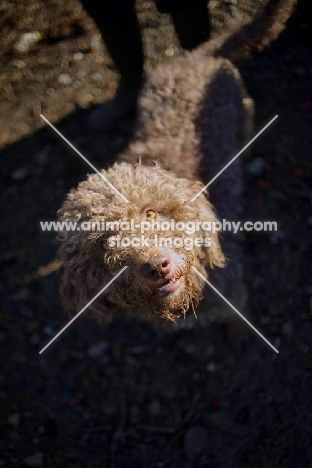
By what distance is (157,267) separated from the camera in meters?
1.84

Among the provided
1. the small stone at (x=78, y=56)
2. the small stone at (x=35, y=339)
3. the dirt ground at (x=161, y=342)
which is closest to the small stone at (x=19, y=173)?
the dirt ground at (x=161, y=342)

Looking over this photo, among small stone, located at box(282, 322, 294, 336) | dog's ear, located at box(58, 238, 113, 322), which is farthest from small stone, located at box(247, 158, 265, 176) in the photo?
dog's ear, located at box(58, 238, 113, 322)

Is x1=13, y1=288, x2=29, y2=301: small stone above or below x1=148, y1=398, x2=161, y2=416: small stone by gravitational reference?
above

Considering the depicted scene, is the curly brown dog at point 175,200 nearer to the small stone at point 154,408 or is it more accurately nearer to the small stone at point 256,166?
→ the small stone at point 256,166

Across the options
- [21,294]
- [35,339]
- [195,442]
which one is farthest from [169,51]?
[195,442]

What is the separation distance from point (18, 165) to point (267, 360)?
2428mm

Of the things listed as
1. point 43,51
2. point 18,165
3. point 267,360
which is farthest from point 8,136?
point 267,360

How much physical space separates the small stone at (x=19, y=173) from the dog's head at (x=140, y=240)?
1439 millimetres

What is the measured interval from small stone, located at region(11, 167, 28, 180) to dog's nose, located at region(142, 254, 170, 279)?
212 cm

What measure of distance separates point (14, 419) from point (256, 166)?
2422mm

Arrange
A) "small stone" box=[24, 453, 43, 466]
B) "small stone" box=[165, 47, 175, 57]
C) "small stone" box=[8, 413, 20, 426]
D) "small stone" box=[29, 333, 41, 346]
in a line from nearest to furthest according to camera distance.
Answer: "small stone" box=[24, 453, 43, 466] < "small stone" box=[8, 413, 20, 426] < "small stone" box=[29, 333, 41, 346] < "small stone" box=[165, 47, 175, 57]

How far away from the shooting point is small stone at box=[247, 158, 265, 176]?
3.33 meters

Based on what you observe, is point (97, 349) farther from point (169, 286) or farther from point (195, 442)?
point (169, 286)

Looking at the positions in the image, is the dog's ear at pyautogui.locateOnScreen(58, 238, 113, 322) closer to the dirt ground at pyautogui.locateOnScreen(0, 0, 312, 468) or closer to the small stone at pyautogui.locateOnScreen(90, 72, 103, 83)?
the dirt ground at pyautogui.locateOnScreen(0, 0, 312, 468)
